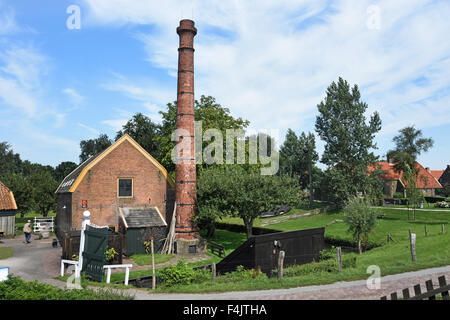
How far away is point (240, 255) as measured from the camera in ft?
57.0

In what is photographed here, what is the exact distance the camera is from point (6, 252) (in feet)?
76.5

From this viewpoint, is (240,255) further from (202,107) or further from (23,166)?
(23,166)

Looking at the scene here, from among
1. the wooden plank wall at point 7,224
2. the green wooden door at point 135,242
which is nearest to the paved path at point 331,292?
the green wooden door at point 135,242

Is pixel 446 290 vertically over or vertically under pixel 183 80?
under

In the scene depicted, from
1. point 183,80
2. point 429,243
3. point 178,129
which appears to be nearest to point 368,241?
point 429,243

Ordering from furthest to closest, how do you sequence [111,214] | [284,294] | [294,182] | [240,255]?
[294,182] < [111,214] < [240,255] < [284,294]

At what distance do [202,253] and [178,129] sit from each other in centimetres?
1034

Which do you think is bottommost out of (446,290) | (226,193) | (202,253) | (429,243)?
(202,253)

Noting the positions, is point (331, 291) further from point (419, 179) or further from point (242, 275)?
point (419, 179)

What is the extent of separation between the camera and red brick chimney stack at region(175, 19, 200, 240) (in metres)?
26.9

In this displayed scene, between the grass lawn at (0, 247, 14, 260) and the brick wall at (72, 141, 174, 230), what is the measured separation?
14.7 feet

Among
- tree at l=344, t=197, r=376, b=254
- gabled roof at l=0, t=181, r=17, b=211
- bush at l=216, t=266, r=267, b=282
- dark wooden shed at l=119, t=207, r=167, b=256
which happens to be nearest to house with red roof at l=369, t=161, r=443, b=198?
tree at l=344, t=197, r=376, b=254

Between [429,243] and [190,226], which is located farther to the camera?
[190,226]

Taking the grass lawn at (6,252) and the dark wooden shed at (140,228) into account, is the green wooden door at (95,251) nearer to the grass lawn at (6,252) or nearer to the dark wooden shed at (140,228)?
the dark wooden shed at (140,228)
